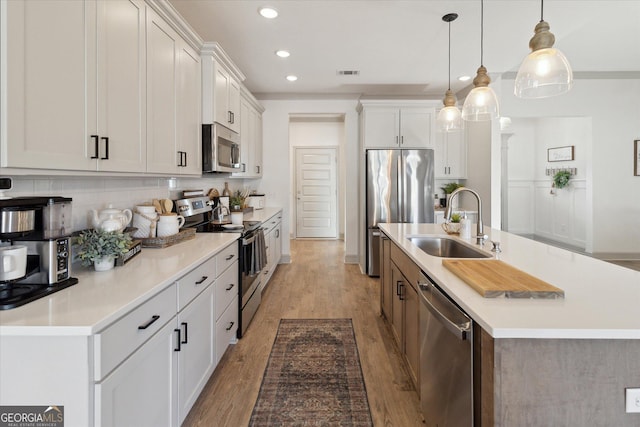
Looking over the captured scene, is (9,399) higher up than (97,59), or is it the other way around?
(97,59)

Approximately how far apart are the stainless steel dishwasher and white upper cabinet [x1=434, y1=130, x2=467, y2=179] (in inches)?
154

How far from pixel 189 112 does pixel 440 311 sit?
225cm

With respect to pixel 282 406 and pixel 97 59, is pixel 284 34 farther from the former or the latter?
pixel 282 406

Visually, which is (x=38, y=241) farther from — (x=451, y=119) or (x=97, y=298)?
(x=451, y=119)

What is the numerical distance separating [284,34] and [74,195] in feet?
7.91

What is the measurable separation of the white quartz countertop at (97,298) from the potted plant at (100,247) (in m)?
0.05

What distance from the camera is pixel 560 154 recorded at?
6527mm

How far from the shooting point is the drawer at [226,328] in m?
2.20

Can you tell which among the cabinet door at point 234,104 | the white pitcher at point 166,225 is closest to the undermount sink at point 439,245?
the white pitcher at point 166,225

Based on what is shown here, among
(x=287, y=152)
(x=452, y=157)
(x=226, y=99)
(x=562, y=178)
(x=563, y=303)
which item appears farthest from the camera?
(x=562, y=178)

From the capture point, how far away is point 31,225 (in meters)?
1.24

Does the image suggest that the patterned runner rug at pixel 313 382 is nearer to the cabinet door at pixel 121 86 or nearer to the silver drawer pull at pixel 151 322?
the silver drawer pull at pixel 151 322

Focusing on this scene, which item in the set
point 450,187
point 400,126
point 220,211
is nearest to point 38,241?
point 220,211

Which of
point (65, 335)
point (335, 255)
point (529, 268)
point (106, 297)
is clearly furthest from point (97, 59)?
point (335, 255)
